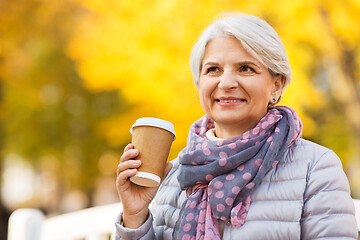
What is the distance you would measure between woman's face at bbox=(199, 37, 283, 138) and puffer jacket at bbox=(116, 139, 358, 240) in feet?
0.83

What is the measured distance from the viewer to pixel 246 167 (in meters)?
1.80

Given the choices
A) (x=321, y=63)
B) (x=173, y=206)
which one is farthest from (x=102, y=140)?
(x=173, y=206)

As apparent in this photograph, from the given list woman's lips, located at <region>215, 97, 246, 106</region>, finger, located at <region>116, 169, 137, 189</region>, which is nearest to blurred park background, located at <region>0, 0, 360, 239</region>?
woman's lips, located at <region>215, 97, 246, 106</region>

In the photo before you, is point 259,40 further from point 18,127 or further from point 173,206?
point 18,127

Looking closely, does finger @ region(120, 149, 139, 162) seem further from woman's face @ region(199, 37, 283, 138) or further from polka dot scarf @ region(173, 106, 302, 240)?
woman's face @ region(199, 37, 283, 138)

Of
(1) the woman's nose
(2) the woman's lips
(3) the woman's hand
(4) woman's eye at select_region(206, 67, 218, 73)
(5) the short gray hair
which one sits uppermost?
(5) the short gray hair

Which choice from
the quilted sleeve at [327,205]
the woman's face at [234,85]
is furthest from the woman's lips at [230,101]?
the quilted sleeve at [327,205]

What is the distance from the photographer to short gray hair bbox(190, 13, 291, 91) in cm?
184

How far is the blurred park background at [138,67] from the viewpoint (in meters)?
5.21

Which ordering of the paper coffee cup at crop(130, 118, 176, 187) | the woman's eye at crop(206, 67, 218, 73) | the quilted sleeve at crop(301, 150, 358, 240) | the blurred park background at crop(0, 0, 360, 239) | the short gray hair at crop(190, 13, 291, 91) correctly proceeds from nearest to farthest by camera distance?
1. the quilted sleeve at crop(301, 150, 358, 240)
2. the paper coffee cup at crop(130, 118, 176, 187)
3. the short gray hair at crop(190, 13, 291, 91)
4. the woman's eye at crop(206, 67, 218, 73)
5. the blurred park background at crop(0, 0, 360, 239)

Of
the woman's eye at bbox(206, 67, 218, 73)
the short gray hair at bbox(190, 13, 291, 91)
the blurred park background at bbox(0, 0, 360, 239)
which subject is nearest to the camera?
the short gray hair at bbox(190, 13, 291, 91)

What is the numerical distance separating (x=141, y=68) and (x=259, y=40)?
3845mm

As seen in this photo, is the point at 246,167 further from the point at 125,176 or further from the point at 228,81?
the point at 125,176

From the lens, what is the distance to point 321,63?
6555 millimetres
